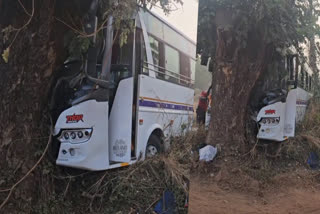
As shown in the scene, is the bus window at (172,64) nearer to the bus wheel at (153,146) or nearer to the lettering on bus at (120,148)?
the bus wheel at (153,146)

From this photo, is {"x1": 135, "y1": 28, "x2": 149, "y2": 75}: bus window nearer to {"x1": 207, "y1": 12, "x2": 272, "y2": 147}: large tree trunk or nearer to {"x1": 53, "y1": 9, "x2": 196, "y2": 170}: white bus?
{"x1": 53, "y1": 9, "x2": 196, "y2": 170}: white bus

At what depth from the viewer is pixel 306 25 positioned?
1335 millimetres

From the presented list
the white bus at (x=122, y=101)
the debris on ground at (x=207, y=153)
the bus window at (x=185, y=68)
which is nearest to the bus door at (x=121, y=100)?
the white bus at (x=122, y=101)

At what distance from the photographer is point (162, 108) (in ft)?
5.68

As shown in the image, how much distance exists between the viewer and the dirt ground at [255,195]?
1358 millimetres

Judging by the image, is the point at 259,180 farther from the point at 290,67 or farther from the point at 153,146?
the point at 153,146

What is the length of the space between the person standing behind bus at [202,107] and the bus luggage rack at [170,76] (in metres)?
0.12

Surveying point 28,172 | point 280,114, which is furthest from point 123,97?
point 280,114

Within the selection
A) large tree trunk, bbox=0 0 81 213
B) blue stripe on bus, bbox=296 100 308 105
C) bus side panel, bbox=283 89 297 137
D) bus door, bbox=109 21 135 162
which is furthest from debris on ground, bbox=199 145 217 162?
→ large tree trunk, bbox=0 0 81 213

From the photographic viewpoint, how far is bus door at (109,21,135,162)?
71.4 inches

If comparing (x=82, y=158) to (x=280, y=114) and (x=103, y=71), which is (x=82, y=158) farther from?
(x=280, y=114)

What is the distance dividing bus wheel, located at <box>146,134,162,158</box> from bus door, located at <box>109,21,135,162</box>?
101 millimetres

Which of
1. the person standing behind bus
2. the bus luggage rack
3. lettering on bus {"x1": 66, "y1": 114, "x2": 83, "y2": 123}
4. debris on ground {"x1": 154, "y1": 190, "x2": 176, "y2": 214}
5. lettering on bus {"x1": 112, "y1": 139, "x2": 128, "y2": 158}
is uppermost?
the bus luggage rack

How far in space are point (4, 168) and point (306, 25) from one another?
5.51 ft
